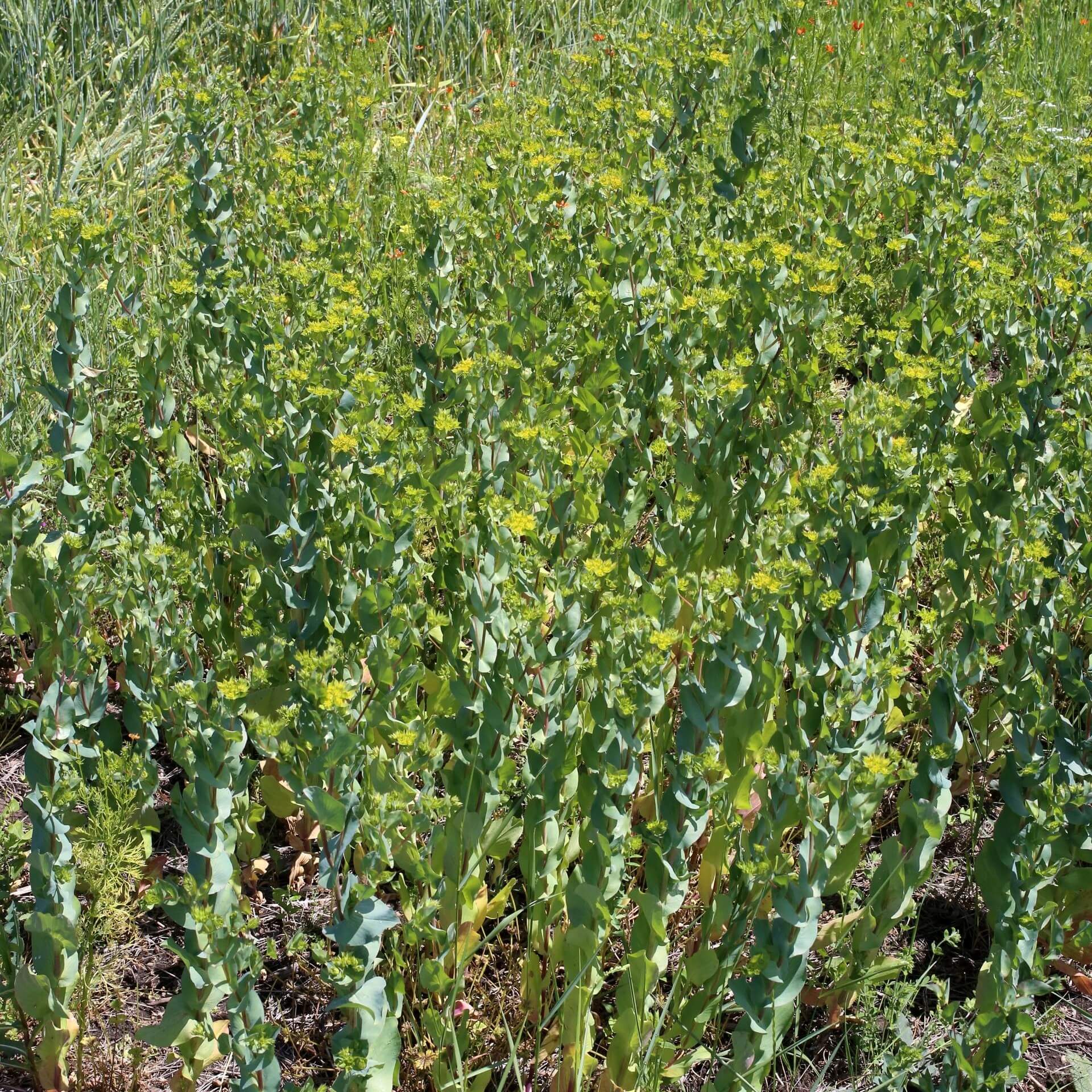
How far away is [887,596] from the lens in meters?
2.46

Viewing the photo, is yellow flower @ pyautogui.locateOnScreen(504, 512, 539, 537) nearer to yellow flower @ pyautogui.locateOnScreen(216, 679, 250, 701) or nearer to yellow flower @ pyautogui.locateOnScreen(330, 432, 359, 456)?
yellow flower @ pyautogui.locateOnScreen(330, 432, 359, 456)

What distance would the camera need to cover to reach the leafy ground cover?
80.0 inches

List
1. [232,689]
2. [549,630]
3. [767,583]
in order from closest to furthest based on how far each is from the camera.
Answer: [232,689]
[767,583]
[549,630]

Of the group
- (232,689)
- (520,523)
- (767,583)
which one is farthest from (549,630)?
(232,689)

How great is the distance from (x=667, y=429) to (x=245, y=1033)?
1.93 metres

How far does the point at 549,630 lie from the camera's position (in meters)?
2.88

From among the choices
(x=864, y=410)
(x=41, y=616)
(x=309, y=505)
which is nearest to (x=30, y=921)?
(x=41, y=616)

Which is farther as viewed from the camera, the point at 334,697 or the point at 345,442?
the point at 345,442

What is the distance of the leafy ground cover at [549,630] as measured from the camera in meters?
2.03

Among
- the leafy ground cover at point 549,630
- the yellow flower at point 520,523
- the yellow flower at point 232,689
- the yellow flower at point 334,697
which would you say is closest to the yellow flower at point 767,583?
the leafy ground cover at point 549,630

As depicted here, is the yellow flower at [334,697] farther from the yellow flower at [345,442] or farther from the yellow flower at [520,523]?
the yellow flower at [345,442]

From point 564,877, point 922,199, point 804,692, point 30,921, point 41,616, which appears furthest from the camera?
point 922,199

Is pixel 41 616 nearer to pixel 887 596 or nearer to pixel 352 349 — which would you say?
pixel 352 349

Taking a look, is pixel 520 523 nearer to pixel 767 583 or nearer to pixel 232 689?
pixel 767 583
